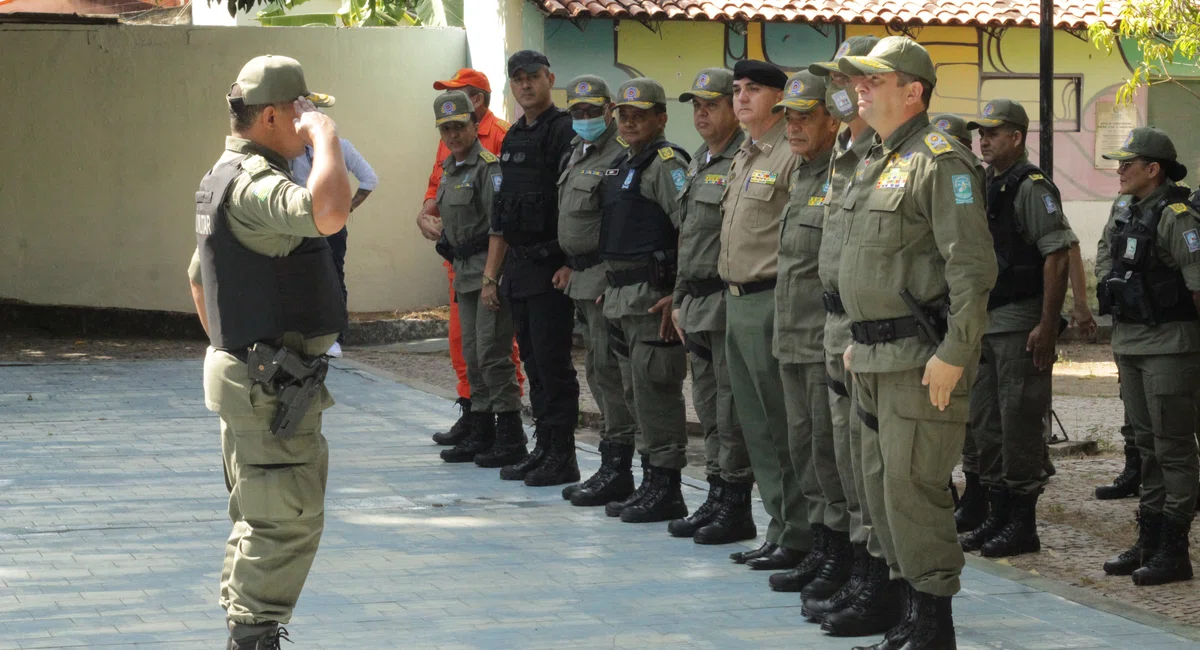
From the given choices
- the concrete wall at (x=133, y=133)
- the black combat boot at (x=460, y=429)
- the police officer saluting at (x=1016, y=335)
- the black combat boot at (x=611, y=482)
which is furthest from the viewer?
the concrete wall at (x=133, y=133)

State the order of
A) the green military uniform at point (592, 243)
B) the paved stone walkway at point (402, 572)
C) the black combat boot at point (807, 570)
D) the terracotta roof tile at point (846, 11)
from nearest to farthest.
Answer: the paved stone walkway at point (402, 572) → the black combat boot at point (807, 570) → the green military uniform at point (592, 243) → the terracotta roof tile at point (846, 11)

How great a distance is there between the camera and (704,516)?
22.6ft

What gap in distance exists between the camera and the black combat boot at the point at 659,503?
7.20 metres

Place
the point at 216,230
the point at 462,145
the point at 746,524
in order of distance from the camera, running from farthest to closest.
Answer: the point at 462,145 → the point at 746,524 → the point at 216,230

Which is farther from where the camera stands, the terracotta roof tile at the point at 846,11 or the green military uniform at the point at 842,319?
the terracotta roof tile at the point at 846,11

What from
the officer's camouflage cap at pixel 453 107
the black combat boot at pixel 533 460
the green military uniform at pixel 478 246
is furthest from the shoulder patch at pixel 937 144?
the officer's camouflage cap at pixel 453 107

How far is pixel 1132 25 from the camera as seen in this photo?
8906 millimetres

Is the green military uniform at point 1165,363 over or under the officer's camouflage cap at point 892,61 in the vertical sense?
under

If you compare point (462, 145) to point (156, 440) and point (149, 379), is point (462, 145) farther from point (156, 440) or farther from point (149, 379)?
point (149, 379)

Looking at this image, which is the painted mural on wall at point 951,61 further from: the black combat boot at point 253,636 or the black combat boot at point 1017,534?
the black combat boot at point 253,636

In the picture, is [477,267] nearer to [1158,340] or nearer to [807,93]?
[807,93]

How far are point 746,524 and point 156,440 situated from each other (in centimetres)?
438

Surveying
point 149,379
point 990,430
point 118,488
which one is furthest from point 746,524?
point 149,379

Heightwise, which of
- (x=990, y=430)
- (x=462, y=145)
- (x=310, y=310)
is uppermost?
(x=462, y=145)
